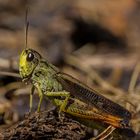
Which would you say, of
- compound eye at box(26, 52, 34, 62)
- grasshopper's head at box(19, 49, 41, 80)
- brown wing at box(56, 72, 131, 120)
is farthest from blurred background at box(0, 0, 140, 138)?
compound eye at box(26, 52, 34, 62)

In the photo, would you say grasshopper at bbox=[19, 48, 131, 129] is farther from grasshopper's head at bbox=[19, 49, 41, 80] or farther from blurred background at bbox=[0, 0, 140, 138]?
blurred background at bbox=[0, 0, 140, 138]

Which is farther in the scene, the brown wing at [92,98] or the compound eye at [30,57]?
the compound eye at [30,57]

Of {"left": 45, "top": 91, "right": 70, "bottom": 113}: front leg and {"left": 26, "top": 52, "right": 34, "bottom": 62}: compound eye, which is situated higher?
{"left": 26, "top": 52, "right": 34, "bottom": 62}: compound eye

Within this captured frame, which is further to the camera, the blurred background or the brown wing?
the blurred background

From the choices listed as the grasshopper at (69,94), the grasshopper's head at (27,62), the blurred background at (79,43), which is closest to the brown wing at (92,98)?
the grasshopper at (69,94)

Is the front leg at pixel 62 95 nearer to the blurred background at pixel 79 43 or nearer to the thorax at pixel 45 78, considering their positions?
the thorax at pixel 45 78

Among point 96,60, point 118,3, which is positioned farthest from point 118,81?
point 118,3

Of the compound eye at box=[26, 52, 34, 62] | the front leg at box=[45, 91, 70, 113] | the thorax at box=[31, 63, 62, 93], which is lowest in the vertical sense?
the front leg at box=[45, 91, 70, 113]

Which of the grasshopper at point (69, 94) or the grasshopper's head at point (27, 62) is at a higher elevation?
the grasshopper's head at point (27, 62)
